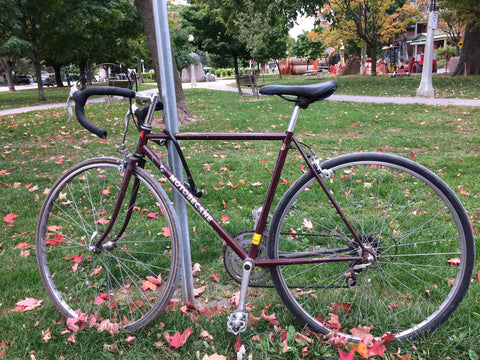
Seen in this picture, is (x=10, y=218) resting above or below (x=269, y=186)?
below

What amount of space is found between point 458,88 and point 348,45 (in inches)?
1211

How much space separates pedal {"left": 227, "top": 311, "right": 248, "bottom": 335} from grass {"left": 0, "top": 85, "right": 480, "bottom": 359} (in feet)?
0.38

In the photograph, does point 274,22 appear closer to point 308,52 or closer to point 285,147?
point 285,147

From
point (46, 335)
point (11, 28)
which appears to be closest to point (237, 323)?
point (46, 335)

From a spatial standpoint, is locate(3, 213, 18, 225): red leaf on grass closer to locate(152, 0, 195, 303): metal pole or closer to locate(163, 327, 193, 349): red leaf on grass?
locate(152, 0, 195, 303): metal pole

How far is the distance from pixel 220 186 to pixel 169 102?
2462 millimetres

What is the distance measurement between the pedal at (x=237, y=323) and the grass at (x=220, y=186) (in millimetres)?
115

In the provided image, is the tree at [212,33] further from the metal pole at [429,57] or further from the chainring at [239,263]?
the chainring at [239,263]

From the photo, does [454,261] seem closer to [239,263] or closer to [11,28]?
[239,263]

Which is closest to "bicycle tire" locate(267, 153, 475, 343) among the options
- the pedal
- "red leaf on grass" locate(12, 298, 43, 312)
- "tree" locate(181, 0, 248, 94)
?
the pedal

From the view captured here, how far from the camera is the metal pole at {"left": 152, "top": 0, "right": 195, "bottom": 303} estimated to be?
2.01m

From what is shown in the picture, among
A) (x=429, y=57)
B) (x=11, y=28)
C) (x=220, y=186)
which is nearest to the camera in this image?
(x=220, y=186)

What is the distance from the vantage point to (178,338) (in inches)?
76.3

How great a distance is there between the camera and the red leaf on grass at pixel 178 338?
1.92 m
